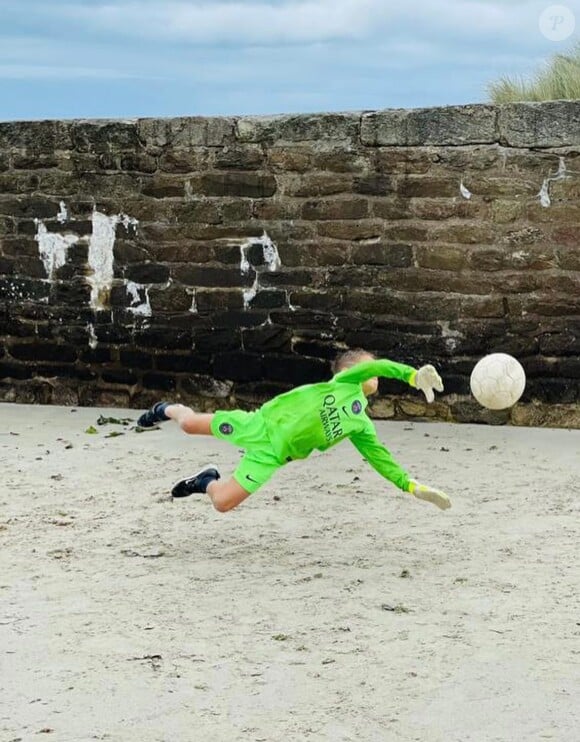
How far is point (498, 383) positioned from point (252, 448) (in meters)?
1.29

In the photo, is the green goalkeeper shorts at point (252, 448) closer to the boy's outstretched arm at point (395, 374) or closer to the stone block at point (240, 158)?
the boy's outstretched arm at point (395, 374)

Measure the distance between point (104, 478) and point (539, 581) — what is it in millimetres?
3086

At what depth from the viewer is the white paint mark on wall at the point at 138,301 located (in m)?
10.2

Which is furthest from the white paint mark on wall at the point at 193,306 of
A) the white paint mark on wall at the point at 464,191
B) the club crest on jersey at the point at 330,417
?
the club crest on jersey at the point at 330,417

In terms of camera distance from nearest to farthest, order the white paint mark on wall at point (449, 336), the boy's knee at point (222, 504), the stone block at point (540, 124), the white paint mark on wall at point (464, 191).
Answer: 1. the boy's knee at point (222, 504)
2. the stone block at point (540, 124)
3. the white paint mark on wall at point (464, 191)
4. the white paint mark on wall at point (449, 336)

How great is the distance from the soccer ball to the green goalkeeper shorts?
1093mm

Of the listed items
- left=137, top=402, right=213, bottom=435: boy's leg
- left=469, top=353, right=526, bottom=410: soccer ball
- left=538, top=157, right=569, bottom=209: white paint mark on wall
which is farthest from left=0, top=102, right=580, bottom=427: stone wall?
left=137, top=402, right=213, bottom=435: boy's leg

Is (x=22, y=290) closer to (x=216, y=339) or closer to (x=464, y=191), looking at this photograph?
(x=216, y=339)

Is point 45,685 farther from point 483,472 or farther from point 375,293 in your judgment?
point 375,293

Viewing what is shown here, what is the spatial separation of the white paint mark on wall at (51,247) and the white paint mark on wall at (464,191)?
318 centimetres

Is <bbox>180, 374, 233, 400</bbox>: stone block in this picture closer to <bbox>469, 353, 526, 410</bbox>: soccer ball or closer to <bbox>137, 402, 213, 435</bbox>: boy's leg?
<bbox>137, 402, 213, 435</bbox>: boy's leg

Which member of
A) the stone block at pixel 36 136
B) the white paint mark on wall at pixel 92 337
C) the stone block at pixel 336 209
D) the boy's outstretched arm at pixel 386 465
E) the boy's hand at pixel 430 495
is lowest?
the boy's hand at pixel 430 495

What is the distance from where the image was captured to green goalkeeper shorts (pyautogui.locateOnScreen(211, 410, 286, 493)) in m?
6.07

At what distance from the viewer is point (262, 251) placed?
980cm
